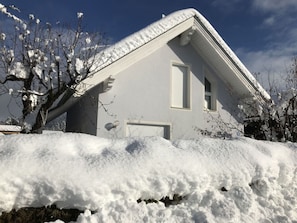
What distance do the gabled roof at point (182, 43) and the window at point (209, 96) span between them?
57cm

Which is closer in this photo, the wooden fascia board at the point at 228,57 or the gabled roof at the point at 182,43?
the gabled roof at the point at 182,43

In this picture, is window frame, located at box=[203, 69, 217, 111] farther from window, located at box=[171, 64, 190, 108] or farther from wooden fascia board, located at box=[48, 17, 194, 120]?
wooden fascia board, located at box=[48, 17, 194, 120]

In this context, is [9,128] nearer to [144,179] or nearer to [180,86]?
[144,179]

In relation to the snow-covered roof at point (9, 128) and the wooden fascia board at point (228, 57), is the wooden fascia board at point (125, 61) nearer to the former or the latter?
the wooden fascia board at point (228, 57)

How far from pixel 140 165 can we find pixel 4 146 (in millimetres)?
1585

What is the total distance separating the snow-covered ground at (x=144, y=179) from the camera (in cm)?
344

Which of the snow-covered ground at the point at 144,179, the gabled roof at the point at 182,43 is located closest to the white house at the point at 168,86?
the gabled roof at the point at 182,43

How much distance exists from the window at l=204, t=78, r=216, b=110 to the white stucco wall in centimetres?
22

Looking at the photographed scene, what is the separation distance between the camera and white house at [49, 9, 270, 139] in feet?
29.5

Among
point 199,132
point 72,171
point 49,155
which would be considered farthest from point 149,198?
point 199,132

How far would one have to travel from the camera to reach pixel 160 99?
9.98 m

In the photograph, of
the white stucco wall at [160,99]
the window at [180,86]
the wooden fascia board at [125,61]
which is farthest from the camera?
the window at [180,86]

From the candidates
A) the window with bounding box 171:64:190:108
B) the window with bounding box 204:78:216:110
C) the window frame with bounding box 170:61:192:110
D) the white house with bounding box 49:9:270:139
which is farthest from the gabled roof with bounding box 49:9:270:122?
the window with bounding box 171:64:190:108

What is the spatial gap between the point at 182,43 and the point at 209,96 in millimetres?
2150
